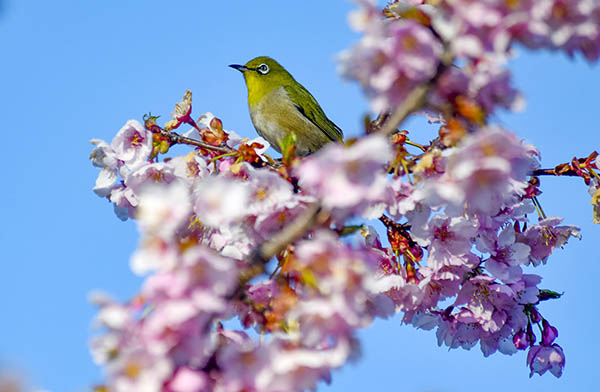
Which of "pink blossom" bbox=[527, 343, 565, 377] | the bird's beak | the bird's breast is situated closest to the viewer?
"pink blossom" bbox=[527, 343, 565, 377]

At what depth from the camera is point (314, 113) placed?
29.8 feet

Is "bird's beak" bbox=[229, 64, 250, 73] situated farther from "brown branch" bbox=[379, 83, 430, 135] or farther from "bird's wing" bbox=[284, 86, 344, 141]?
"brown branch" bbox=[379, 83, 430, 135]

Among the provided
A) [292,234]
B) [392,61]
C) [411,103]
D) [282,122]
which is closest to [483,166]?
[411,103]

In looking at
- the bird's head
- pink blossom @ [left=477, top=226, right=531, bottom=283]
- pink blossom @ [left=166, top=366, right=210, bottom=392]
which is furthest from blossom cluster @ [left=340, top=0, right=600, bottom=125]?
the bird's head

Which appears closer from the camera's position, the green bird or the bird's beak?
the green bird

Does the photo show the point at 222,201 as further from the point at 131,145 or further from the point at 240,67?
the point at 240,67

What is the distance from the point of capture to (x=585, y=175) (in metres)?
4.53

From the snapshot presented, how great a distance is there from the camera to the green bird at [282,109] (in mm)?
8836

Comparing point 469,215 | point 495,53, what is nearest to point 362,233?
point 469,215

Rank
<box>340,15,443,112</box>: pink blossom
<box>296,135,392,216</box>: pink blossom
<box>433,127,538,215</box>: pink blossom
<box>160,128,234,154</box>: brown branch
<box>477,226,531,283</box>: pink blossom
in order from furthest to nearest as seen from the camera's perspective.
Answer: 1. <box>160,128,234,154</box>: brown branch
2. <box>477,226,531,283</box>: pink blossom
3. <box>433,127,538,215</box>: pink blossom
4. <box>340,15,443,112</box>: pink blossom
5. <box>296,135,392,216</box>: pink blossom

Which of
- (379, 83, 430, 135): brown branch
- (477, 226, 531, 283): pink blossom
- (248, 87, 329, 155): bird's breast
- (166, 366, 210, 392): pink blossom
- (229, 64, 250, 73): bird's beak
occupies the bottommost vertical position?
(166, 366, 210, 392): pink blossom

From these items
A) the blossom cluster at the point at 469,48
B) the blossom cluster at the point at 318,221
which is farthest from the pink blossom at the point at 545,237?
the blossom cluster at the point at 469,48

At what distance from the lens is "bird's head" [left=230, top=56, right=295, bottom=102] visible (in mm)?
9609

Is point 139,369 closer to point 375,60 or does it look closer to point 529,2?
point 375,60
